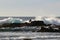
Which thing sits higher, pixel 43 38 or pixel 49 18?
pixel 49 18

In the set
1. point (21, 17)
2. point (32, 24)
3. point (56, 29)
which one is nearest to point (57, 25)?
point (56, 29)

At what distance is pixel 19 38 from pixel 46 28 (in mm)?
2129

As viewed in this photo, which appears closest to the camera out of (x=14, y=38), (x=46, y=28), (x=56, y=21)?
(x=14, y=38)

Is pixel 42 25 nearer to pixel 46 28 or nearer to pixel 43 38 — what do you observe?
pixel 46 28

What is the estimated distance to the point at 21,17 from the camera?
447 inches

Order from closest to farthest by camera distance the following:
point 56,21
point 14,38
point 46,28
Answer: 1. point 14,38
2. point 46,28
3. point 56,21

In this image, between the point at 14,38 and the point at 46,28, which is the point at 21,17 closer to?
the point at 46,28

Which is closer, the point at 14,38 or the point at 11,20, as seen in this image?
the point at 14,38

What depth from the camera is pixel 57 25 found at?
1016 cm

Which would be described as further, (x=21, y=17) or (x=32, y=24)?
(x=21, y=17)

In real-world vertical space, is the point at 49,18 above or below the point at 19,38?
above

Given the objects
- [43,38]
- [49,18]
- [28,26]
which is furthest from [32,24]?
[43,38]

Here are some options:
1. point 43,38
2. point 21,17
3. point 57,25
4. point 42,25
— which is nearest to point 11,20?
point 21,17

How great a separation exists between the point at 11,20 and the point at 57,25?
242 centimetres
